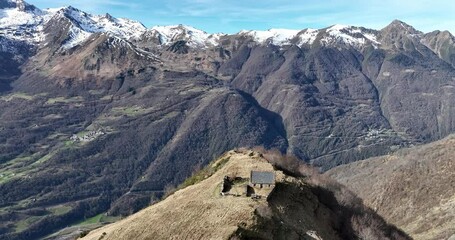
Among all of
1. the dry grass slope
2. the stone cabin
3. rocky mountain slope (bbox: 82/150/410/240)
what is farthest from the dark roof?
the dry grass slope

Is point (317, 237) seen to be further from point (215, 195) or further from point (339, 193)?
point (339, 193)

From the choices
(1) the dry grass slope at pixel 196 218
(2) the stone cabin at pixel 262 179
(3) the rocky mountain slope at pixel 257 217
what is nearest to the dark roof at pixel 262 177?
(2) the stone cabin at pixel 262 179

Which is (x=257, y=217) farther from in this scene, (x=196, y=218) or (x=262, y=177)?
(x=262, y=177)

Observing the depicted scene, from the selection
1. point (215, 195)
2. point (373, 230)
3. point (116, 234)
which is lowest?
point (373, 230)

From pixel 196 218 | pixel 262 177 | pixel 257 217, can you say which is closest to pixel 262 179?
pixel 262 177

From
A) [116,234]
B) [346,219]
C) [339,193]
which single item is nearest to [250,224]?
[116,234]

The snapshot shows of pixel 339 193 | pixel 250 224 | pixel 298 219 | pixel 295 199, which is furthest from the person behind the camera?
pixel 339 193
